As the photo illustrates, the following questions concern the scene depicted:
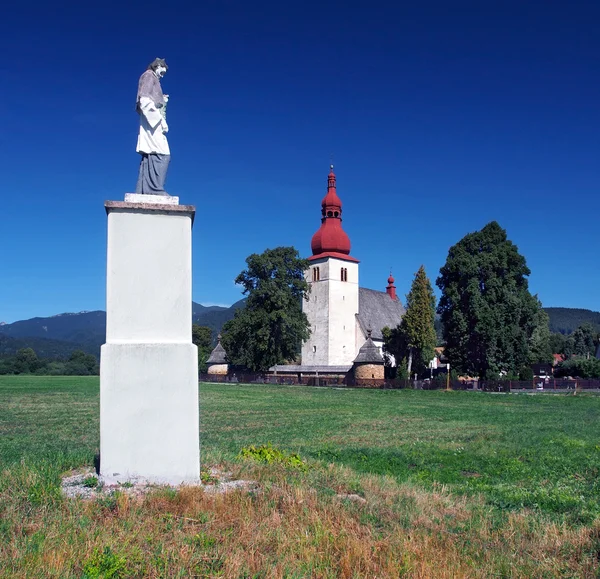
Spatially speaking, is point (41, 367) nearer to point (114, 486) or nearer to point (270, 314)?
point (270, 314)

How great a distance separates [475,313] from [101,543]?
47591 mm

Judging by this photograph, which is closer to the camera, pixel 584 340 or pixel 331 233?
pixel 331 233

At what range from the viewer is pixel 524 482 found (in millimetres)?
10680

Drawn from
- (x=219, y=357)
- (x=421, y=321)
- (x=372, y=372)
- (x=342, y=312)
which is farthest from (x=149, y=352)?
(x=219, y=357)

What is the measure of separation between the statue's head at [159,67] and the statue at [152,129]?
10 cm

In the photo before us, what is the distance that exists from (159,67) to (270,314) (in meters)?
53.3

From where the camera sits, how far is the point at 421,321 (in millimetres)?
60125

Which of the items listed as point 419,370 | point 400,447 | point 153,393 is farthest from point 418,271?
point 153,393

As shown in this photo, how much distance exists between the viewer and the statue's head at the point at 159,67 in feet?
Answer: 29.5

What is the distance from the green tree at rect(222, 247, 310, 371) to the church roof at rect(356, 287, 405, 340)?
14.3m

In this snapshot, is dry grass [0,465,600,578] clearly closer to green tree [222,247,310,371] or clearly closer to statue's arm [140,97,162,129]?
statue's arm [140,97,162,129]

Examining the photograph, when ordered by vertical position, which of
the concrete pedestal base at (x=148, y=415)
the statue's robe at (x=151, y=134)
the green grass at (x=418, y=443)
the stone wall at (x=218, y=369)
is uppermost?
the statue's robe at (x=151, y=134)

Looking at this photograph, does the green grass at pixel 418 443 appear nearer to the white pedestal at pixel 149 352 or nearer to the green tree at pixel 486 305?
the white pedestal at pixel 149 352

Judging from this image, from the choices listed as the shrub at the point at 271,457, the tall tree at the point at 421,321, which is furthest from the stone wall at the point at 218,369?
the shrub at the point at 271,457
